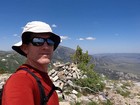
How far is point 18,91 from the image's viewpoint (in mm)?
2059

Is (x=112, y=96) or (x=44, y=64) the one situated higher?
(x=44, y=64)

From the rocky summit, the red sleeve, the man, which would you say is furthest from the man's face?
the rocky summit

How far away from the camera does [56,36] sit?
3254mm

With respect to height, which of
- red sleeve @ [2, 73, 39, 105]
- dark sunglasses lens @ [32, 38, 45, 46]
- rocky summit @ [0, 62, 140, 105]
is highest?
dark sunglasses lens @ [32, 38, 45, 46]

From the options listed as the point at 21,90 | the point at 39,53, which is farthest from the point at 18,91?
the point at 39,53

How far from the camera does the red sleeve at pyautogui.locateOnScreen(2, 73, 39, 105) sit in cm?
202

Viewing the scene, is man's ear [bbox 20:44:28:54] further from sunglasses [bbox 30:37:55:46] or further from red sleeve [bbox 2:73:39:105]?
red sleeve [bbox 2:73:39:105]

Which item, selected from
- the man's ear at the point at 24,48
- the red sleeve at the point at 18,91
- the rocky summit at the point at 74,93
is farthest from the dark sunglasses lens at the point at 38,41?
the rocky summit at the point at 74,93

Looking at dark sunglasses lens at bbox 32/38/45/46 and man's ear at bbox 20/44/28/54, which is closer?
dark sunglasses lens at bbox 32/38/45/46

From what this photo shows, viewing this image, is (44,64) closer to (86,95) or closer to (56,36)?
(56,36)

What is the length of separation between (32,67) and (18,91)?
0.76 m

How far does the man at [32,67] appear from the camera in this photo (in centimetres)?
207

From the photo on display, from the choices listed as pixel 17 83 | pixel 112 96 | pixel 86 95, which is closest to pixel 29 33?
pixel 17 83

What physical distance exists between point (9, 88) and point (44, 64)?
35.0 inches
